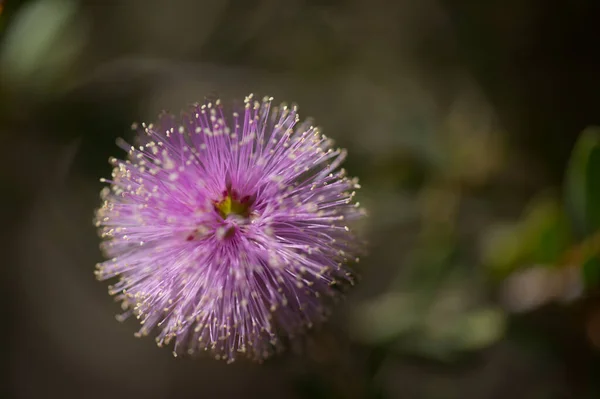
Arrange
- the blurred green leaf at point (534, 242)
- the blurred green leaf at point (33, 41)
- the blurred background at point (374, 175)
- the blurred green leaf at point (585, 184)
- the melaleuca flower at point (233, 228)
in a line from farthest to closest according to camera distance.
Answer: the blurred green leaf at point (33, 41), the blurred background at point (374, 175), the blurred green leaf at point (534, 242), the blurred green leaf at point (585, 184), the melaleuca flower at point (233, 228)

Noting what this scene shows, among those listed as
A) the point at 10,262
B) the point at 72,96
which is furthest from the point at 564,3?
the point at 10,262

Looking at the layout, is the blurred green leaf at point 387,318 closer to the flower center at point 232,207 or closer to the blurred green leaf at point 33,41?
the flower center at point 232,207

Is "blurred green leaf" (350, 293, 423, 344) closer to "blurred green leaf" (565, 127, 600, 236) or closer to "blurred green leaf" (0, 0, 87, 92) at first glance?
"blurred green leaf" (565, 127, 600, 236)

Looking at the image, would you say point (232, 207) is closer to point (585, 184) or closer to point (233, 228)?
point (233, 228)

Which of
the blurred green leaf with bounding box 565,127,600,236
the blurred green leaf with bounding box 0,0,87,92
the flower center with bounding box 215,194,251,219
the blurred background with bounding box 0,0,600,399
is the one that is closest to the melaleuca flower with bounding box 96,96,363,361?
the flower center with bounding box 215,194,251,219

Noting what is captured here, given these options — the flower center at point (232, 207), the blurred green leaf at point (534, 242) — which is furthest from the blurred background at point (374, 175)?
the flower center at point (232, 207)

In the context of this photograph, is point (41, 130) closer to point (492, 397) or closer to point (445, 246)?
point (445, 246)
